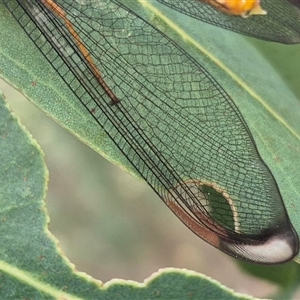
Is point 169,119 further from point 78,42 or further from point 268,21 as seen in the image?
point 268,21

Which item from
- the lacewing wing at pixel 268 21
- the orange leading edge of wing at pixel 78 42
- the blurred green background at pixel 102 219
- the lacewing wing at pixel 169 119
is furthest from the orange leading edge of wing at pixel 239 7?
the blurred green background at pixel 102 219

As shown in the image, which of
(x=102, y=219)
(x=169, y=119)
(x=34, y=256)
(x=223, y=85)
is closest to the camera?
(x=34, y=256)

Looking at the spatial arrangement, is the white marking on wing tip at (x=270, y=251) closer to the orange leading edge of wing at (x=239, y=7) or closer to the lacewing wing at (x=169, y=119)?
the lacewing wing at (x=169, y=119)

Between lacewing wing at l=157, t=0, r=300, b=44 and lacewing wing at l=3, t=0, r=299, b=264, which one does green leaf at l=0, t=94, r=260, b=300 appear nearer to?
lacewing wing at l=3, t=0, r=299, b=264

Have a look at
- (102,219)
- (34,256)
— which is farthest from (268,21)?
(34,256)

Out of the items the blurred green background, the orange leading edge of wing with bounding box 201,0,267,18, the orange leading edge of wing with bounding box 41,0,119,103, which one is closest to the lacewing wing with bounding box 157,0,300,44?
the orange leading edge of wing with bounding box 201,0,267,18

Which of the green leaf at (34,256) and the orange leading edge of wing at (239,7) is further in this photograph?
the orange leading edge of wing at (239,7)
